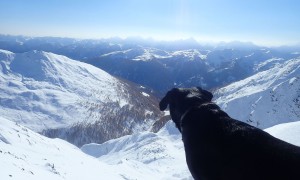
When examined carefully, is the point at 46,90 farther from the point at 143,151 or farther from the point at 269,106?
the point at 143,151

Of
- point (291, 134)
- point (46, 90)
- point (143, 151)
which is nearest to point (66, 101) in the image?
point (46, 90)

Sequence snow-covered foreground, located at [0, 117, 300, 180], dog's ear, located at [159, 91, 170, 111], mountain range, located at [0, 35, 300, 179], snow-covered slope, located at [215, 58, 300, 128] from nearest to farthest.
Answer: dog's ear, located at [159, 91, 170, 111] → snow-covered foreground, located at [0, 117, 300, 180] → mountain range, located at [0, 35, 300, 179] → snow-covered slope, located at [215, 58, 300, 128]

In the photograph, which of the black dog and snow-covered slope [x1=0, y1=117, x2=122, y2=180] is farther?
snow-covered slope [x1=0, y1=117, x2=122, y2=180]

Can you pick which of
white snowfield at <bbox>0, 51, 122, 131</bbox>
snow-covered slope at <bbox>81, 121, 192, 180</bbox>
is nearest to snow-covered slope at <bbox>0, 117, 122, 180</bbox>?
snow-covered slope at <bbox>81, 121, 192, 180</bbox>

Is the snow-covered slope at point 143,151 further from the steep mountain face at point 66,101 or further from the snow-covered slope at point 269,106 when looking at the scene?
the steep mountain face at point 66,101

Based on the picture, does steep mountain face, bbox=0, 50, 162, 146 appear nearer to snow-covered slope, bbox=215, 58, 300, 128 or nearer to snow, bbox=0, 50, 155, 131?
snow, bbox=0, 50, 155, 131

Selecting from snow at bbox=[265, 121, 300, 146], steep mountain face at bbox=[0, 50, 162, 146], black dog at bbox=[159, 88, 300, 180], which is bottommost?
steep mountain face at bbox=[0, 50, 162, 146]
